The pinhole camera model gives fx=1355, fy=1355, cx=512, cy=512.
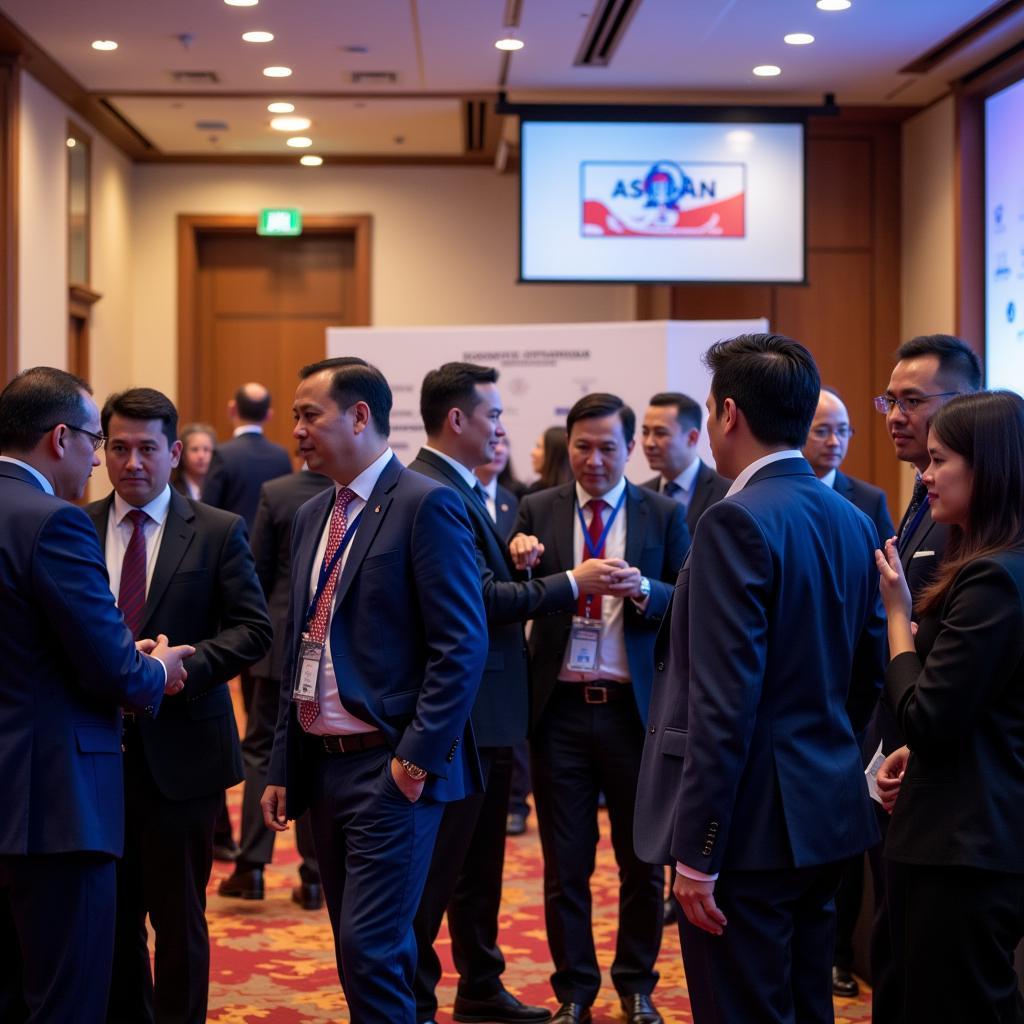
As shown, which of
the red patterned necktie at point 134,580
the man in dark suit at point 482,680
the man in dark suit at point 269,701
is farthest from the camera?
the man in dark suit at point 269,701

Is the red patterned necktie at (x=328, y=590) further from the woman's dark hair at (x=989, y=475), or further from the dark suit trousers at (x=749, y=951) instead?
the woman's dark hair at (x=989, y=475)

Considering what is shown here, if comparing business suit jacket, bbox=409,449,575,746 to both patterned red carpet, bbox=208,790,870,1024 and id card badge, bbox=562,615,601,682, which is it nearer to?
id card badge, bbox=562,615,601,682

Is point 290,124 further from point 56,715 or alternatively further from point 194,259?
point 56,715

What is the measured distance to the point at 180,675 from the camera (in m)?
3.01

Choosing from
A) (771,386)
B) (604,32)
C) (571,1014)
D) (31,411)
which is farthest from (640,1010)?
(604,32)

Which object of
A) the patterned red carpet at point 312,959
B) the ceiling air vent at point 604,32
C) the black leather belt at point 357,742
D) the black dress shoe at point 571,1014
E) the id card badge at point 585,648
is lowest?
the patterned red carpet at point 312,959

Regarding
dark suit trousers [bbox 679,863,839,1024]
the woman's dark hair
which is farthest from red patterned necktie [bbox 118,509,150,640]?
the woman's dark hair

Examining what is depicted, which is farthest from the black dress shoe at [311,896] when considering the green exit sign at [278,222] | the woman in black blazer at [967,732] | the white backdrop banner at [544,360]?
the green exit sign at [278,222]

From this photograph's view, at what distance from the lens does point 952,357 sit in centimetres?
324

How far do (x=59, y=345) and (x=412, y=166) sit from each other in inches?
140

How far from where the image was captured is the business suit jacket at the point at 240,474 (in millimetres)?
7000

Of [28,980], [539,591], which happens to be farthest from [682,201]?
[28,980]

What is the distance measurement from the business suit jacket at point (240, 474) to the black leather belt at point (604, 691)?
3.43 metres

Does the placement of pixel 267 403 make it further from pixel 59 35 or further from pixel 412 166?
pixel 412 166
